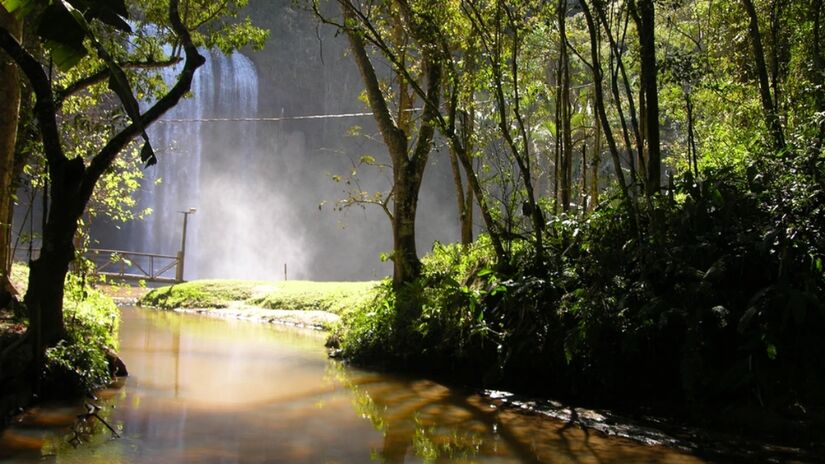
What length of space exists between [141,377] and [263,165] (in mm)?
36993

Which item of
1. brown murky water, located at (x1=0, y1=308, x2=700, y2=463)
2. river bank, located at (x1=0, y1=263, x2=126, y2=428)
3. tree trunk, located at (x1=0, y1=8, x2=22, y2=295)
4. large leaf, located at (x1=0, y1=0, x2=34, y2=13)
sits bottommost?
brown murky water, located at (x1=0, y1=308, x2=700, y2=463)

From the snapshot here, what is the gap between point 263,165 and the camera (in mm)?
44562

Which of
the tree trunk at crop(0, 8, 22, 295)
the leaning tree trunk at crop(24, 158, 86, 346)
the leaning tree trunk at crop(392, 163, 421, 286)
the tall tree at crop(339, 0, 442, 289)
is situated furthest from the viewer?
the leaning tree trunk at crop(392, 163, 421, 286)

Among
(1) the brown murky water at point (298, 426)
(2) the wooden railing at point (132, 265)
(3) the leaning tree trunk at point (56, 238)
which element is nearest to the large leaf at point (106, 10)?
(1) the brown murky water at point (298, 426)

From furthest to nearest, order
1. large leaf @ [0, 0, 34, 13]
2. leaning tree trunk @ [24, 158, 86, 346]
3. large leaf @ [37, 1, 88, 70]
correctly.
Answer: leaning tree trunk @ [24, 158, 86, 346], large leaf @ [0, 0, 34, 13], large leaf @ [37, 1, 88, 70]

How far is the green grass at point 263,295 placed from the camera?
1922cm

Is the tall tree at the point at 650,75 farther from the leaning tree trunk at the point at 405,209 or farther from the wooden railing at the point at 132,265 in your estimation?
the wooden railing at the point at 132,265

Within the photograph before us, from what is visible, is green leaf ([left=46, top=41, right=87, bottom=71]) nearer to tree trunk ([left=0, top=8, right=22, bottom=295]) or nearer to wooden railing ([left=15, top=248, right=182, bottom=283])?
tree trunk ([left=0, top=8, right=22, bottom=295])

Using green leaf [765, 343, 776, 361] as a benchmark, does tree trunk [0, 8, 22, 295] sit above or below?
above

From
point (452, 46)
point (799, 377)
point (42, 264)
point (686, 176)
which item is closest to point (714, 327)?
point (799, 377)

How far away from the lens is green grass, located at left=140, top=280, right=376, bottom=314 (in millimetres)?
19219

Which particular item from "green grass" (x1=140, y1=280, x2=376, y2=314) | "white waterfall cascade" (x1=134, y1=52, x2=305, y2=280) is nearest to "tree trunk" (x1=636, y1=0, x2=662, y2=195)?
"green grass" (x1=140, y1=280, x2=376, y2=314)

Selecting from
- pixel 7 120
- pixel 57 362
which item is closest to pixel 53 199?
pixel 57 362

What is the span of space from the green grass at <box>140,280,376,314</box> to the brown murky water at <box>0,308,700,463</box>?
29.4ft
